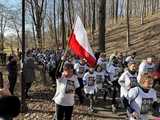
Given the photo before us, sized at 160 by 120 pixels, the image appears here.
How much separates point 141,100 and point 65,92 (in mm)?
2217

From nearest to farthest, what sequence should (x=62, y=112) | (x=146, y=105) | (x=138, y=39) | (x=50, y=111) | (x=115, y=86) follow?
1. (x=146, y=105)
2. (x=62, y=112)
3. (x=50, y=111)
4. (x=115, y=86)
5. (x=138, y=39)

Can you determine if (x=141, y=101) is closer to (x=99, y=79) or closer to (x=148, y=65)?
(x=99, y=79)

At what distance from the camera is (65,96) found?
916 cm

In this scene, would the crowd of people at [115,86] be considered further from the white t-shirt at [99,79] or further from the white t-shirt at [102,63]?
the white t-shirt at [102,63]

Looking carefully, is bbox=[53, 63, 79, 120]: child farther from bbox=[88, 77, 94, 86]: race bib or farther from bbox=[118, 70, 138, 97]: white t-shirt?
bbox=[88, 77, 94, 86]: race bib

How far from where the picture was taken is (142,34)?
4678cm

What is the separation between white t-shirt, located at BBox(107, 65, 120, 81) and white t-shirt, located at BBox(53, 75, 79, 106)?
15.9ft

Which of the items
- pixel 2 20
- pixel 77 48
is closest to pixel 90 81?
pixel 77 48

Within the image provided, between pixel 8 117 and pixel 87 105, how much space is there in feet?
35.2

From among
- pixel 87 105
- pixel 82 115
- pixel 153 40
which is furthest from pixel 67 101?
pixel 153 40

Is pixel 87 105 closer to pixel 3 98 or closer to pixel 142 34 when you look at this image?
pixel 3 98

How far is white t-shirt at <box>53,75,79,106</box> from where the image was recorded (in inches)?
359

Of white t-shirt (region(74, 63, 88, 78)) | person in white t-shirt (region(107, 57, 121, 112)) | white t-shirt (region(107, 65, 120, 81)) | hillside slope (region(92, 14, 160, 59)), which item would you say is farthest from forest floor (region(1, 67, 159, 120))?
hillside slope (region(92, 14, 160, 59))

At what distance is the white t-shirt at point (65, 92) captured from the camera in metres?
9.12
